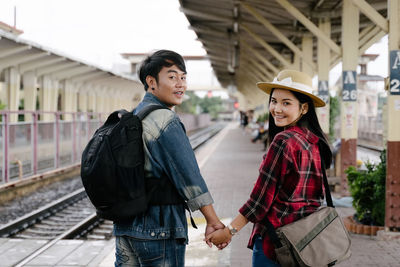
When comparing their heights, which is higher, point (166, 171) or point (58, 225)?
point (166, 171)

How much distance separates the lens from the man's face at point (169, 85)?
2.99m

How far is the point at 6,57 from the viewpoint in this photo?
17.9m

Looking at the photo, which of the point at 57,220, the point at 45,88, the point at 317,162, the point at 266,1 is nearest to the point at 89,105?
the point at 45,88

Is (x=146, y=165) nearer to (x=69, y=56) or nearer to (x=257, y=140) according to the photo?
(x=69, y=56)

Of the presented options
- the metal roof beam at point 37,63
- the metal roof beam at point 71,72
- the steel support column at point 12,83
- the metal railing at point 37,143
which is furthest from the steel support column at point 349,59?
the metal roof beam at point 71,72

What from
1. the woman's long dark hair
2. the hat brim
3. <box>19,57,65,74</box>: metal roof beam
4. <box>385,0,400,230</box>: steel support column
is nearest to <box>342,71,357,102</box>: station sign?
<box>385,0,400,230</box>: steel support column

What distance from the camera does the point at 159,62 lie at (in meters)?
3.00

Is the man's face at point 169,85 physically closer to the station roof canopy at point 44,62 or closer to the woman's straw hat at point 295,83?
the woman's straw hat at point 295,83

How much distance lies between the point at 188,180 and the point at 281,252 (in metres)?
0.59

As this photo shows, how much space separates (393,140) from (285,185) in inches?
162

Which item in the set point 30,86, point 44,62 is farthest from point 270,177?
point 30,86

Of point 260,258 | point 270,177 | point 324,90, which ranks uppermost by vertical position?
point 324,90

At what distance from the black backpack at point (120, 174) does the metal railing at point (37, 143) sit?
10169 mm

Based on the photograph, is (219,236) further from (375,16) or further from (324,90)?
(324,90)
